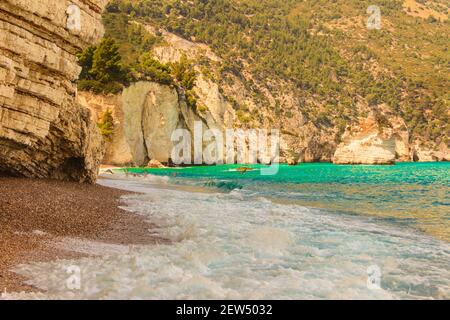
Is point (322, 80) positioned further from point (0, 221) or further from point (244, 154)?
point (0, 221)

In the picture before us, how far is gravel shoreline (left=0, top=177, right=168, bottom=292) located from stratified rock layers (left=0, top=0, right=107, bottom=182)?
1760 millimetres

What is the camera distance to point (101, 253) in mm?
7598

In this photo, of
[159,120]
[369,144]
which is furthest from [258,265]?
[369,144]

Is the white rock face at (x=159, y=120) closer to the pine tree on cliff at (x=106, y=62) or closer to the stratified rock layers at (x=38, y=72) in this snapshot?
the pine tree on cliff at (x=106, y=62)

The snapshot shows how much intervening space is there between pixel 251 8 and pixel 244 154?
3364 inches

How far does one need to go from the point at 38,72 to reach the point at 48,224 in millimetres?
5430

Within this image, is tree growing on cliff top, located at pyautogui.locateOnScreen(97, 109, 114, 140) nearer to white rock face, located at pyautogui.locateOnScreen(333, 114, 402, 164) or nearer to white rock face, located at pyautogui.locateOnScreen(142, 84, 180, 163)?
white rock face, located at pyautogui.locateOnScreen(142, 84, 180, 163)

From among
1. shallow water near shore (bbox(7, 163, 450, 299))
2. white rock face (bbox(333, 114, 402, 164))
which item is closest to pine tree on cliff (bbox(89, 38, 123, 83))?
shallow water near shore (bbox(7, 163, 450, 299))

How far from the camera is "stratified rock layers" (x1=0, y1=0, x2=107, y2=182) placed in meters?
10.8

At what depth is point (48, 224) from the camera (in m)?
9.36

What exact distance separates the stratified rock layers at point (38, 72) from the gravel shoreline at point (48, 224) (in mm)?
1760

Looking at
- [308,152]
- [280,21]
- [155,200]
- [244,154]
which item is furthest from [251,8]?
[155,200]

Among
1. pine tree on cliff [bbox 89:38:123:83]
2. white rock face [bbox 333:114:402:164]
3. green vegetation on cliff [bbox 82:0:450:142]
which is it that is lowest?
white rock face [bbox 333:114:402:164]

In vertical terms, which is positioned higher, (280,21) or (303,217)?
(280,21)
